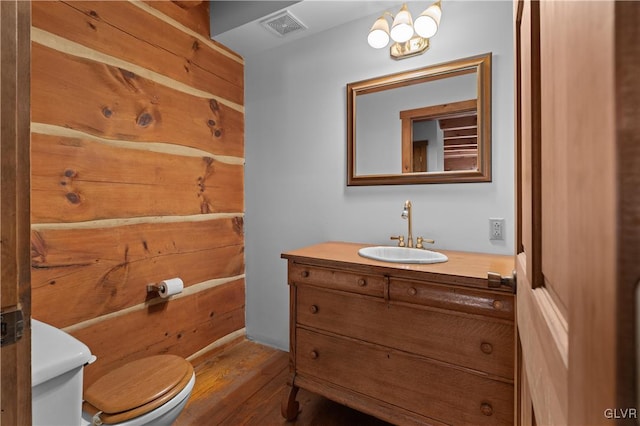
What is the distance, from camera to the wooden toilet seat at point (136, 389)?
111 cm

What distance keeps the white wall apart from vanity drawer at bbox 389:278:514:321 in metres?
0.57

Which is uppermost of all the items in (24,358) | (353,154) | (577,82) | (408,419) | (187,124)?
(187,124)

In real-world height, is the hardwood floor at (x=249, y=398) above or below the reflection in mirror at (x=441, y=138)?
below

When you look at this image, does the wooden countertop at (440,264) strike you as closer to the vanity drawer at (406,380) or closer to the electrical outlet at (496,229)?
the electrical outlet at (496,229)

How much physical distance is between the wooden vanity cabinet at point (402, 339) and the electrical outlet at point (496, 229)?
0.47ft

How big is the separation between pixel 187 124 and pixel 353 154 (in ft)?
3.87

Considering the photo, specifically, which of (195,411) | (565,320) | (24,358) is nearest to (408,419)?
(195,411)

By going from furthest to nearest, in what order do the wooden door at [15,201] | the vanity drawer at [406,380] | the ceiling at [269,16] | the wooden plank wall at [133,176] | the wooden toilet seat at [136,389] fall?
the ceiling at [269,16]
the wooden plank wall at [133,176]
the vanity drawer at [406,380]
the wooden toilet seat at [136,389]
the wooden door at [15,201]

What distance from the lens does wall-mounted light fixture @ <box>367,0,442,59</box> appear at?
1641mm

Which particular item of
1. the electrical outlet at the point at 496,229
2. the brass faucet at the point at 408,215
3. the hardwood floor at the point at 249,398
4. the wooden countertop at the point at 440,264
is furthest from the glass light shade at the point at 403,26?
the hardwood floor at the point at 249,398

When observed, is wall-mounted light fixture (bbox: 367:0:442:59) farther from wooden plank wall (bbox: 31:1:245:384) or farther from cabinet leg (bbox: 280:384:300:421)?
cabinet leg (bbox: 280:384:300:421)

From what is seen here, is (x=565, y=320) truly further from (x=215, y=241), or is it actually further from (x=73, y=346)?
(x=215, y=241)

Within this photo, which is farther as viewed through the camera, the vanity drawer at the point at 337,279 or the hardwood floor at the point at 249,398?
the hardwood floor at the point at 249,398

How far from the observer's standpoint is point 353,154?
2.07m
